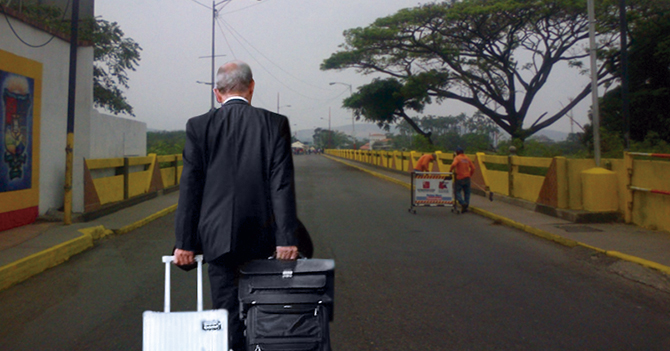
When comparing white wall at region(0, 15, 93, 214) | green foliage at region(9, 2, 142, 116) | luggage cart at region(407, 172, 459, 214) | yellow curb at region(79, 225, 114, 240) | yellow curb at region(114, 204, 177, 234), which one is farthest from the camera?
green foliage at region(9, 2, 142, 116)

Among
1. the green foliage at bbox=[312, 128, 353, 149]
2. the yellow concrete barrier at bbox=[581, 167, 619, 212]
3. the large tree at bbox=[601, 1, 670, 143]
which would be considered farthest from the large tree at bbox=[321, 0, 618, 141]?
the green foliage at bbox=[312, 128, 353, 149]

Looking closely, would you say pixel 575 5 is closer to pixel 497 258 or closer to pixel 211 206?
pixel 497 258

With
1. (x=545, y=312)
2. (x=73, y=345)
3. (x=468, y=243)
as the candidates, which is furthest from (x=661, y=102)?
(x=73, y=345)

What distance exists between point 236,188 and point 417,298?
333 cm

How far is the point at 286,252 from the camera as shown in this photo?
8.68 ft

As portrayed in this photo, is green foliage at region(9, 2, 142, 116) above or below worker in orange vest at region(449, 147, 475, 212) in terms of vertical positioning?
above

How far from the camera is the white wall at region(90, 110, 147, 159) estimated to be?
12500 millimetres

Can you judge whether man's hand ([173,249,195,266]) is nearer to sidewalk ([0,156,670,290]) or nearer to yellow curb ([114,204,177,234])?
sidewalk ([0,156,670,290])

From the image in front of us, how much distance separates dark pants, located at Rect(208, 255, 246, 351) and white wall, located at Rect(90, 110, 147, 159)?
34.9ft

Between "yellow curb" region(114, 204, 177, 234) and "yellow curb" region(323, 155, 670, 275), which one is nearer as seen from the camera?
"yellow curb" region(323, 155, 670, 275)

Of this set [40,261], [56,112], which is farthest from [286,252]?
[56,112]

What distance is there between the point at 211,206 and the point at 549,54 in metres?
31.6

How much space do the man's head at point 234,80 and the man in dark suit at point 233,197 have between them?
0.50 feet

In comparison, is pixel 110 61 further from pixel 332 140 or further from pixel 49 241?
pixel 332 140
